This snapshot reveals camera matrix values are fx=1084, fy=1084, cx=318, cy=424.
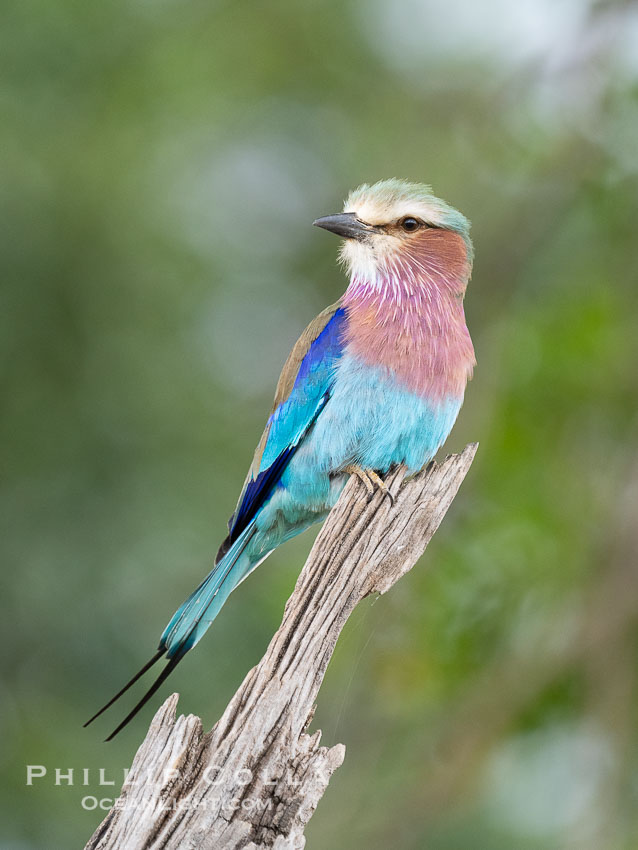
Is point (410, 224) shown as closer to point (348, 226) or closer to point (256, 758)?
point (348, 226)

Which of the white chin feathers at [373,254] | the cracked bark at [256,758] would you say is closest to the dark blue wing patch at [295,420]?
the white chin feathers at [373,254]

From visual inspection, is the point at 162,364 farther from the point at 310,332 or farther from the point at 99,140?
the point at 310,332

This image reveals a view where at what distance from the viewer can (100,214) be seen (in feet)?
24.6

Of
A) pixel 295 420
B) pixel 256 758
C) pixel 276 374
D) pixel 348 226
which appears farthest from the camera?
pixel 276 374

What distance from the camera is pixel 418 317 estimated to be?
13.4 feet

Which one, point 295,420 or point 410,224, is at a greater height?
point 410,224

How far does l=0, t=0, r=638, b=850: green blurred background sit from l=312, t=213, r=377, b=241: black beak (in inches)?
59.7

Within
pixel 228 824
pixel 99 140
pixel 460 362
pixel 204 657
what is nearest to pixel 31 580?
pixel 204 657

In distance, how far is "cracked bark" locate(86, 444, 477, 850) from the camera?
277 cm

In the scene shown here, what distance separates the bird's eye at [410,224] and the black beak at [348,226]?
116 millimetres

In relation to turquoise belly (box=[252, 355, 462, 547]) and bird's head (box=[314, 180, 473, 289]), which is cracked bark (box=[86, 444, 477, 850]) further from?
bird's head (box=[314, 180, 473, 289])

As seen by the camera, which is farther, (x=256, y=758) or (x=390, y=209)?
(x=390, y=209)

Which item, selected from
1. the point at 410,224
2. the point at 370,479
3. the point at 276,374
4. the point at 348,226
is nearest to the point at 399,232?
the point at 410,224

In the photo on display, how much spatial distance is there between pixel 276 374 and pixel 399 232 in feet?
9.70
